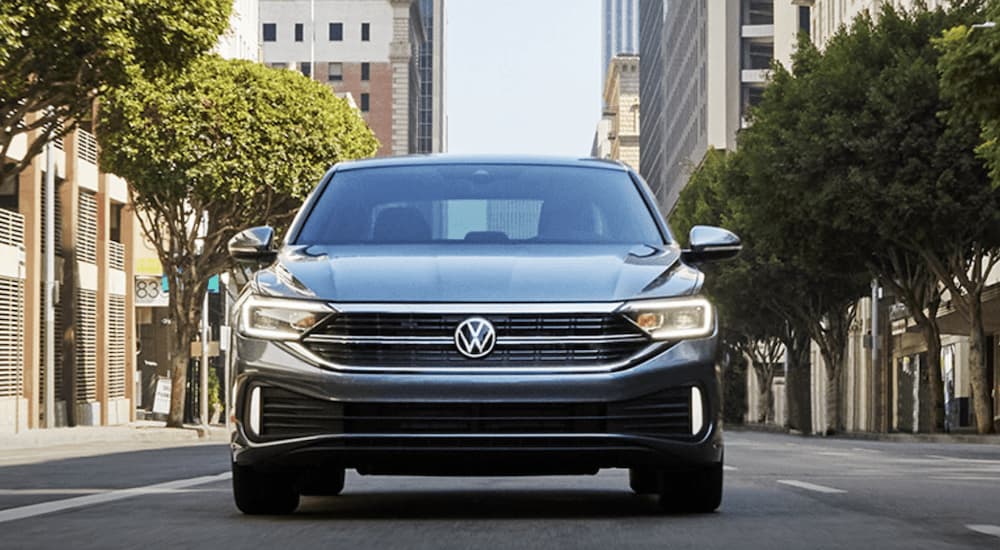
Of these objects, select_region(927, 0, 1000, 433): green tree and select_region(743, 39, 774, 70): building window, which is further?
select_region(743, 39, 774, 70): building window

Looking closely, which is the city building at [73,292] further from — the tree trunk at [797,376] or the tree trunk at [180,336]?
the tree trunk at [797,376]

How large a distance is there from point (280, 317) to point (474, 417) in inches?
35.8

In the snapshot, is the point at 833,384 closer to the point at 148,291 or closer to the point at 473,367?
the point at 148,291

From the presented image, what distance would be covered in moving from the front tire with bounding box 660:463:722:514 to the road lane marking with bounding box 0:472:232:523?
2896mm

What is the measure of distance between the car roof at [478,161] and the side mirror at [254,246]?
2.88 ft

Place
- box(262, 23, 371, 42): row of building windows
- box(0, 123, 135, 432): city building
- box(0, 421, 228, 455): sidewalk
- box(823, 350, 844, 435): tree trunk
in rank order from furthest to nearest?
box(262, 23, 371, 42): row of building windows
box(823, 350, 844, 435): tree trunk
box(0, 123, 135, 432): city building
box(0, 421, 228, 455): sidewalk

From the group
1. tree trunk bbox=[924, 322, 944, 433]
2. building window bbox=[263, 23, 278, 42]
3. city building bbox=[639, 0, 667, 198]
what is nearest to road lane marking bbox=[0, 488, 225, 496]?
tree trunk bbox=[924, 322, 944, 433]

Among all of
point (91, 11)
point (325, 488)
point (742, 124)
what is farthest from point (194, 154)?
point (742, 124)

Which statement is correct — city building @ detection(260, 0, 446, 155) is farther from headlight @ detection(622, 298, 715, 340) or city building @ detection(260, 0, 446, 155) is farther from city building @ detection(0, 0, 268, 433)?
headlight @ detection(622, 298, 715, 340)

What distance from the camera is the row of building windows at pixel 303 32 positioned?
143750 millimetres

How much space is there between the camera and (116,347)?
51594 mm

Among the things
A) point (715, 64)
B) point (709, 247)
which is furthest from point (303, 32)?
point (709, 247)

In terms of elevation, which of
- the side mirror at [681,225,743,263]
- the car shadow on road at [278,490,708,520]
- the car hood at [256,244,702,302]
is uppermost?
the side mirror at [681,225,743,263]

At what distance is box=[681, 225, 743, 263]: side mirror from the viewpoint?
917 centimetres
